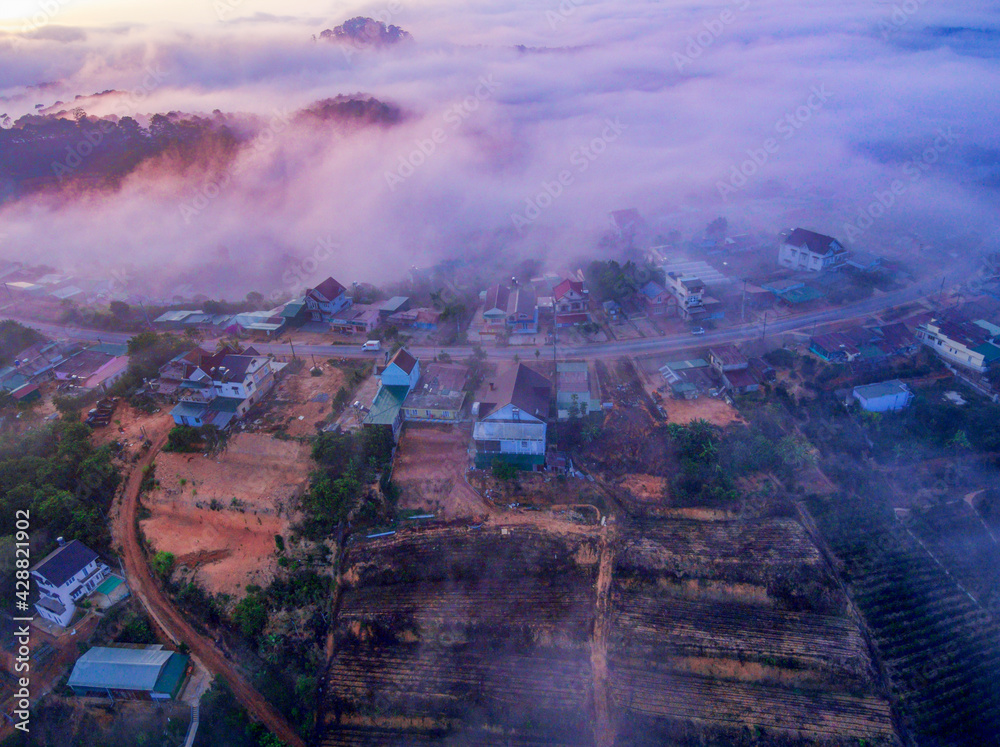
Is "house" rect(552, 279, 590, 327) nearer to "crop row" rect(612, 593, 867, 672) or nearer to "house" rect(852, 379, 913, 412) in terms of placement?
"house" rect(852, 379, 913, 412)

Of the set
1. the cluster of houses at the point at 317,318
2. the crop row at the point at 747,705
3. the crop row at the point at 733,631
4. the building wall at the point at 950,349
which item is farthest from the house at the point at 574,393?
the building wall at the point at 950,349

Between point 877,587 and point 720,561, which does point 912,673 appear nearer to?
point 877,587

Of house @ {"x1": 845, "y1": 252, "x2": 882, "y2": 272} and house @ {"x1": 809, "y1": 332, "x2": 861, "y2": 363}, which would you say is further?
house @ {"x1": 845, "y1": 252, "x2": 882, "y2": 272}

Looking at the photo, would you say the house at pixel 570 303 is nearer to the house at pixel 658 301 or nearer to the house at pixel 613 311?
the house at pixel 613 311

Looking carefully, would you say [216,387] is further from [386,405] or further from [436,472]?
[436,472]

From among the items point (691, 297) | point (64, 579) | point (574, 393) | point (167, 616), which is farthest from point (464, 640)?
point (691, 297)

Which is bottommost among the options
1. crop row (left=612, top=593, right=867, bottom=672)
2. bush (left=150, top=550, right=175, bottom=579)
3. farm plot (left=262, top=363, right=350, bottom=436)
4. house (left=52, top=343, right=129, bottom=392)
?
bush (left=150, top=550, right=175, bottom=579)

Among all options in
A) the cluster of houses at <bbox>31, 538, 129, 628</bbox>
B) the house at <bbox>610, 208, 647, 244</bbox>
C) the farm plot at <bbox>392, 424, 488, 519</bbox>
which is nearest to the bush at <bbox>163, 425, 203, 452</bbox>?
the cluster of houses at <bbox>31, 538, 129, 628</bbox>
